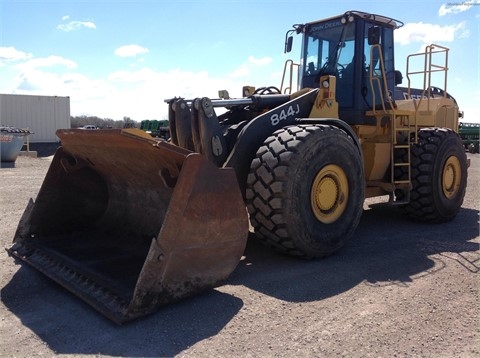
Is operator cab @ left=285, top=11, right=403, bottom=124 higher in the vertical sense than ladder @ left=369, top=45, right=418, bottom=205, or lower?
higher

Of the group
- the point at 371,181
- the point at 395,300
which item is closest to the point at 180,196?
the point at 395,300

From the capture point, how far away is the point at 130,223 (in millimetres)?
4758

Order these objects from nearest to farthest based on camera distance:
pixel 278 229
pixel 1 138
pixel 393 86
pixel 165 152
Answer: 1. pixel 165 152
2. pixel 278 229
3. pixel 393 86
4. pixel 1 138

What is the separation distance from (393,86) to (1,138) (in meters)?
15.1

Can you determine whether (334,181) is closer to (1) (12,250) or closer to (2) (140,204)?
(2) (140,204)

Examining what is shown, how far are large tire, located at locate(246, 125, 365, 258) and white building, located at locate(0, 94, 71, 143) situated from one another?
25.8 meters

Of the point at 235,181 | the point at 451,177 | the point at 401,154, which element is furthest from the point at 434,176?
the point at 235,181

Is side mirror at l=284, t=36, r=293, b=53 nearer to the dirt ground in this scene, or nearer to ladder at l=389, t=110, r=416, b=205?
ladder at l=389, t=110, r=416, b=205

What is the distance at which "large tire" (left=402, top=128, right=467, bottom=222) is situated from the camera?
Answer: 21.3 feet

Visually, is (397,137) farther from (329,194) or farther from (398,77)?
(329,194)

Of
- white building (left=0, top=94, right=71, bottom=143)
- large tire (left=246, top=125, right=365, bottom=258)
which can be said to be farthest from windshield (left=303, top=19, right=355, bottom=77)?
white building (left=0, top=94, right=71, bottom=143)

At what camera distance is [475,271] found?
4.46 meters

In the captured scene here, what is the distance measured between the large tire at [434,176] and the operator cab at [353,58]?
0.88m

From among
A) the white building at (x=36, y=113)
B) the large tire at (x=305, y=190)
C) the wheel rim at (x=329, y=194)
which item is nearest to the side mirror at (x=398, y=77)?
the large tire at (x=305, y=190)
